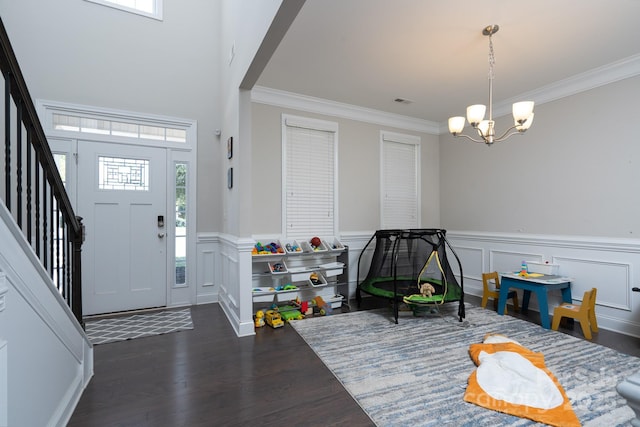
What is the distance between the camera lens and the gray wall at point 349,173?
3781 millimetres

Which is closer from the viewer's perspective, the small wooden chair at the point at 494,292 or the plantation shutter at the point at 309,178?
the small wooden chair at the point at 494,292

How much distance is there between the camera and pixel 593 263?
10.6ft

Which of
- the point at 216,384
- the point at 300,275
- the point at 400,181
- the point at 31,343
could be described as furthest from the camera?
the point at 400,181

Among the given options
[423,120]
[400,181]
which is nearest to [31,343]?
[400,181]

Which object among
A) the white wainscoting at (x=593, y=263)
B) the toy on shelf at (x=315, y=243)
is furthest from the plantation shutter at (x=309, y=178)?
the white wainscoting at (x=593, y=263)

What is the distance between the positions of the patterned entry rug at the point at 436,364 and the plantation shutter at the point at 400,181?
5.27ft

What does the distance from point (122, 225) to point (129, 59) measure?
2.01 m

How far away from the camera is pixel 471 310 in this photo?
3.69m

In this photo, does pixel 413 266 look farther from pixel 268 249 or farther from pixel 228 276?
pixel 228 276

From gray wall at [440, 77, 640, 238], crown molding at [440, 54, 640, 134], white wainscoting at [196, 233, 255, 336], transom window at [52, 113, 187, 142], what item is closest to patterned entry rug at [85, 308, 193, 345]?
white wainscoting at [196, 233, 255, 336]

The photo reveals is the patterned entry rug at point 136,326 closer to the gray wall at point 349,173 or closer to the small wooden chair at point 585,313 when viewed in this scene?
the gray wall at point 349,173

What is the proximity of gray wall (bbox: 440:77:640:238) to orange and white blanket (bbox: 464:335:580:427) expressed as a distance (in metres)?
1.86

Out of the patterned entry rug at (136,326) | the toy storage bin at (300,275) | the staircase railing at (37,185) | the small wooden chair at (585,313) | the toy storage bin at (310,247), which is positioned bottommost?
the patterned entry rug at (136,326)

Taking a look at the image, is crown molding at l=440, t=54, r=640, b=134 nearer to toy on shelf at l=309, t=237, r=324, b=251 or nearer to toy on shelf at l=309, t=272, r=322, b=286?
toy on shelf at l=309, t=237, r=324, b=251
